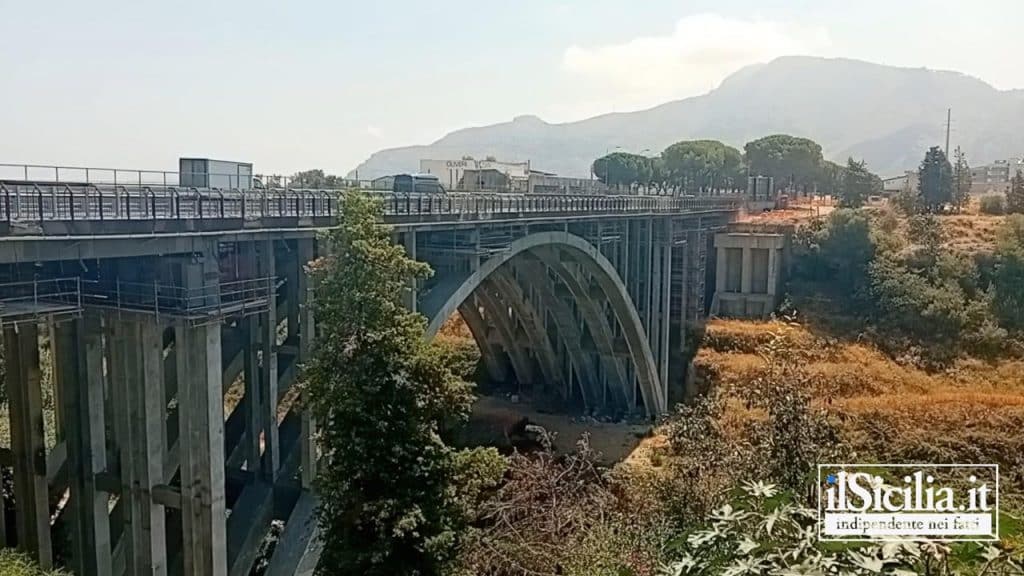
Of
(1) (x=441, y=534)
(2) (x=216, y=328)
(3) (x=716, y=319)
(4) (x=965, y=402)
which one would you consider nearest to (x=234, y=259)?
(2) (x=216, y=328)

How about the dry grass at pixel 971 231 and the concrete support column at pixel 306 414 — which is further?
the dry grass at pixel 971 231

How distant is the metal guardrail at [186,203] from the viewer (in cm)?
1169

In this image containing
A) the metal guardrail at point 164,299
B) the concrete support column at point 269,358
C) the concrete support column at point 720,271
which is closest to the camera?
the metal guardrail at point 164,299

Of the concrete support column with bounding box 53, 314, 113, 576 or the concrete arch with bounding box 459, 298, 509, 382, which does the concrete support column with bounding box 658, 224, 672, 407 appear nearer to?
the concrete arch with bounding box 459, 298, 509, 382

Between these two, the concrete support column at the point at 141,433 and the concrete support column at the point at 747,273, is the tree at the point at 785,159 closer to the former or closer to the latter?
the concrete support column at the point at 747,273

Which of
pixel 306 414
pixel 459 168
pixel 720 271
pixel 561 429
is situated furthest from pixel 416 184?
pixel 720 271

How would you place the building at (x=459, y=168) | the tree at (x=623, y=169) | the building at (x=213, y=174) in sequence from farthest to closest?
the tree at (x=623, y=169)
the building at (x=459, y=168)
the building at (x=213, y=174)

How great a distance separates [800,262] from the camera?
4716cm

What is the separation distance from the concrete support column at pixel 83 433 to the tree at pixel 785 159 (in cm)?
6642

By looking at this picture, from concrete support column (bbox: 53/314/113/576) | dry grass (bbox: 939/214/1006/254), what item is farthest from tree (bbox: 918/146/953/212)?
concrete support column (bbox: 53/314/113/576)

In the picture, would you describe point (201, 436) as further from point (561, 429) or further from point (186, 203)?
point (561, 429)

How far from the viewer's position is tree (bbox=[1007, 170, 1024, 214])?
2026 inches

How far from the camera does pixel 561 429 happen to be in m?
37.0

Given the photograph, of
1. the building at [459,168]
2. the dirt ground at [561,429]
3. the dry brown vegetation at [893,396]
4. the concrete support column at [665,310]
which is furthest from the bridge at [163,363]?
the building at [459,168]
